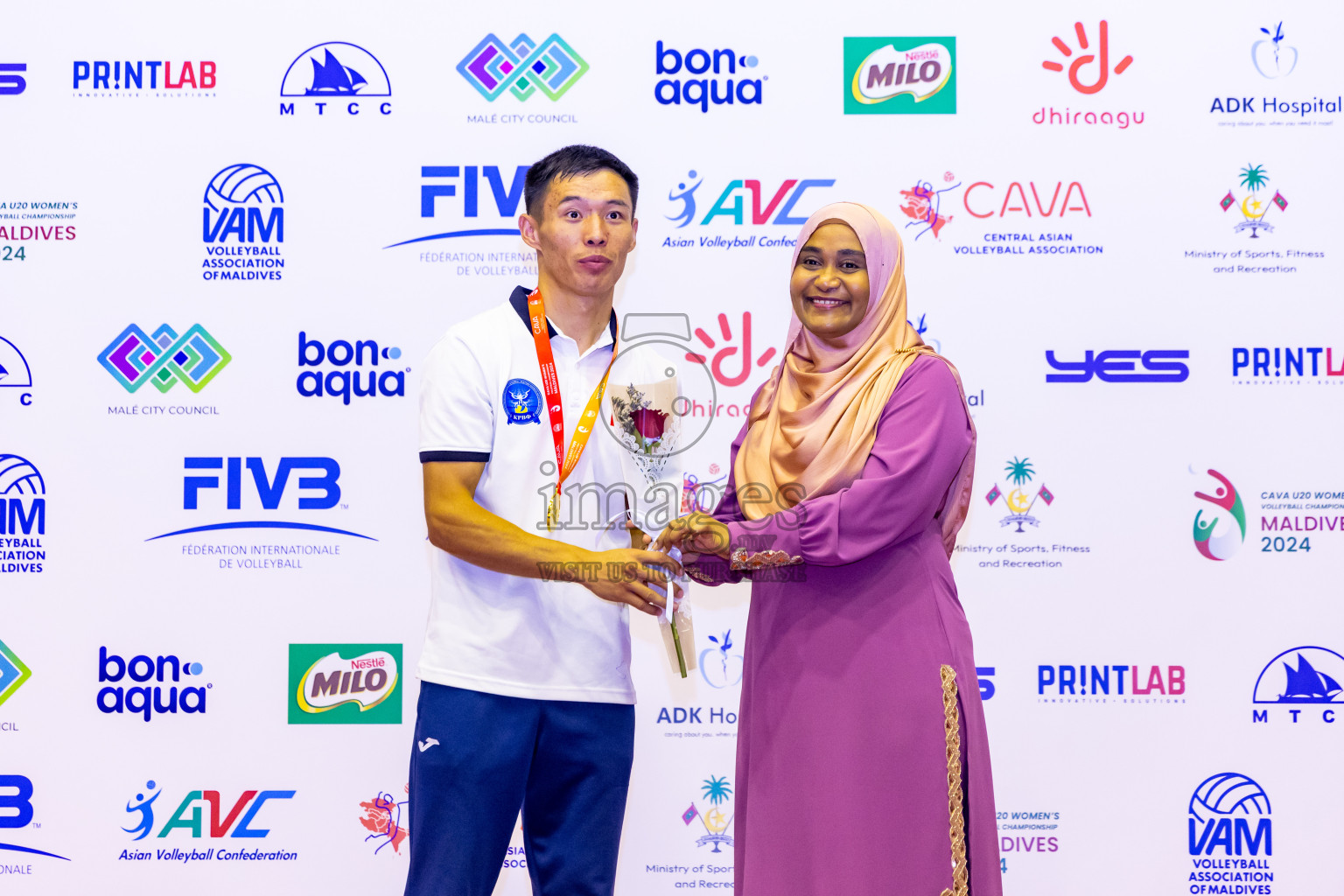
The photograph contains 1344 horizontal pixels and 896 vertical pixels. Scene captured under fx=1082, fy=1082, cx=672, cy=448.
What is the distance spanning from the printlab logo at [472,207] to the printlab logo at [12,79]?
1454 mm

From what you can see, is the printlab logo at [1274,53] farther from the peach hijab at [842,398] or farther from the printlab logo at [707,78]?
the peach hijab at [842,398]

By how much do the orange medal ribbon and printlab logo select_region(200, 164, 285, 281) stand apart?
5.74 ft

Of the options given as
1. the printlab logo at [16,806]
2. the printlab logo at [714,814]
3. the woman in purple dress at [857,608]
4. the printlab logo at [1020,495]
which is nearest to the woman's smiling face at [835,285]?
the woman in purple dress at [857,608]

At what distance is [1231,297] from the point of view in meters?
3.97

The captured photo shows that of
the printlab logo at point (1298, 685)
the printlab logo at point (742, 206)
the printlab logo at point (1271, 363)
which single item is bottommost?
the printlab logo at point (1298, 685)

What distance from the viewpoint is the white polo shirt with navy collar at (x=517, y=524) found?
2545mm

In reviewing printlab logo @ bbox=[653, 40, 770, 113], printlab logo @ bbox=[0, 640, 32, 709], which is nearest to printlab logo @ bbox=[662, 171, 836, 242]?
printlab logo @ bbox=[653, 40, 770, 113]

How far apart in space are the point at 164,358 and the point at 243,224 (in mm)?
569

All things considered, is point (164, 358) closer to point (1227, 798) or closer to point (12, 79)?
point (12, 79)

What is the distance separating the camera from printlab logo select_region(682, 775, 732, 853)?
4.00 metres

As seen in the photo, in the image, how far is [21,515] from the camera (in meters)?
3.93

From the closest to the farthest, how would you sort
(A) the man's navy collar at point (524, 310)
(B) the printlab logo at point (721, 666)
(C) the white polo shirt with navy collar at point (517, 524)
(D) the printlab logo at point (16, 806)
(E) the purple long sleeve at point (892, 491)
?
(E) the purple long sleeve at point (892, 491)
(C) the white polo shirt with navy collar at point (517, 524)
(A) the man's navy collar at point (524, 310)
(D) the printlab logo at point (16, 806)
(B) the printlab logo at point (721, 666)

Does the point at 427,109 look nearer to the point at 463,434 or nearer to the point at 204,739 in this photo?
the point at 463,434

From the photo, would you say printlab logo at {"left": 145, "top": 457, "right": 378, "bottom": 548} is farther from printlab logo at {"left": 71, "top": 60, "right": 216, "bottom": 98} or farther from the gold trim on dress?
the gold trim on dress
